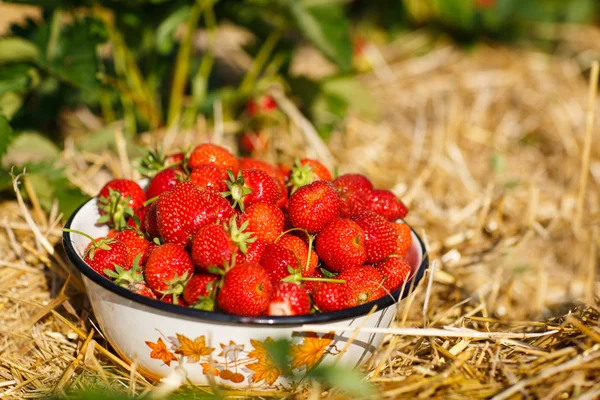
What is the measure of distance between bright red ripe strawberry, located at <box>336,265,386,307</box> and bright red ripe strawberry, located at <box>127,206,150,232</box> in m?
0.40

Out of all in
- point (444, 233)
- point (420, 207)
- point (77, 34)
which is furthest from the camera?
point (420, 207)

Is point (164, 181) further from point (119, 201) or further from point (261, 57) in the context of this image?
point (261, 57)

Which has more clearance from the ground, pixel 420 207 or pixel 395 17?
pixel 395 17

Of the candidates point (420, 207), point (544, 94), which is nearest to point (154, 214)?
point (420, 207)

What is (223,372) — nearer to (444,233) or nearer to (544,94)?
(444,233)

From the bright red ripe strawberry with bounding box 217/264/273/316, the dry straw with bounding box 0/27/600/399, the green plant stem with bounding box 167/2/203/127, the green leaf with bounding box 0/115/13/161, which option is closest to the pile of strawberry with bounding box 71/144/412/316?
the bright red ripe strawberry with bounding box 217/264/273/316

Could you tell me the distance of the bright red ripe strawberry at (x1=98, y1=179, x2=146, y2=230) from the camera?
4.01 ft

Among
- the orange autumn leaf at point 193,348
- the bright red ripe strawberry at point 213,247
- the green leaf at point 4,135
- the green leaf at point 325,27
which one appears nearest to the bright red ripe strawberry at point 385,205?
the bright red ripe strawberry at point 213,247

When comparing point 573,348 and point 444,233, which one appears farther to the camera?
point 444,233

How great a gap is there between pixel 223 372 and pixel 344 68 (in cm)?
117

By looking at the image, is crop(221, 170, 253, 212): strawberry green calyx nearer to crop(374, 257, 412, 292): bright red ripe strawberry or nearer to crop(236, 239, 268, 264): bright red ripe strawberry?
crop(236, 239, 268, 264): bright red ripe strawberry

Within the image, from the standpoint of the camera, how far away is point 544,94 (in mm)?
2789

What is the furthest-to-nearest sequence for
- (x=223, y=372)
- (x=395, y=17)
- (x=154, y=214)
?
(x=395, y=17) < (x=154, y=214) < (x=223, y=372)

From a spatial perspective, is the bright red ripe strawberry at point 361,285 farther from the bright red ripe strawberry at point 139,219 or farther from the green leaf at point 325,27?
the green leaf at point 325,27
